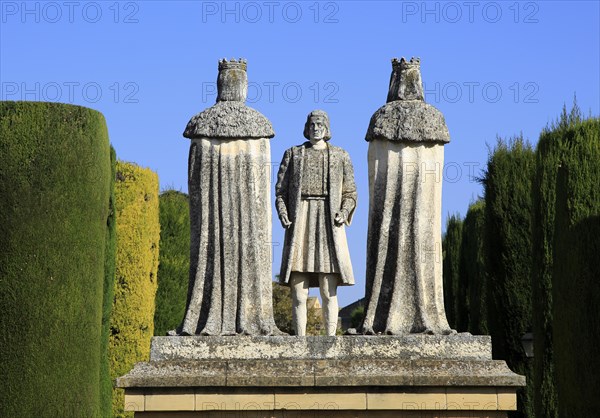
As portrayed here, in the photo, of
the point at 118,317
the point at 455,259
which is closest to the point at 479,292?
the point at 455,259

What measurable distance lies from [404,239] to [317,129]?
164 centimetres

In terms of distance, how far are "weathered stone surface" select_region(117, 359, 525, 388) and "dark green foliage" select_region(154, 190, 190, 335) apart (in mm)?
13160

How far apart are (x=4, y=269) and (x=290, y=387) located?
4.53 metres

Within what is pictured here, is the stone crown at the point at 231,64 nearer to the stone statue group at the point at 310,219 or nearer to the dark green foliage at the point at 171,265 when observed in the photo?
the stone statue group at the point at 310,219

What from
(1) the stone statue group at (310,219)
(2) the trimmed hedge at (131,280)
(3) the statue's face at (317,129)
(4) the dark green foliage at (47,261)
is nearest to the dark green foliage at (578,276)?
(1) the stone statue group at (310,219)

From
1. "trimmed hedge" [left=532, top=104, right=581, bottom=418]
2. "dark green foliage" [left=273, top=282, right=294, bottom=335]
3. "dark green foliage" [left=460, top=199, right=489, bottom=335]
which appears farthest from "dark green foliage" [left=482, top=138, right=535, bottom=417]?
"dark green foliage" [left=273, top=282, right=294, bottom=335]

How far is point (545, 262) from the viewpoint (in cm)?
1934

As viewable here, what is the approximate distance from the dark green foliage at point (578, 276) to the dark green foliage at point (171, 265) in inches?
427

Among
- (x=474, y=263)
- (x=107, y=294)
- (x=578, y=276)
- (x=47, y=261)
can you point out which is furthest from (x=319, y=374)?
(x=474, y=263)

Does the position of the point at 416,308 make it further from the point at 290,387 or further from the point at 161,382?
the point at 161,382

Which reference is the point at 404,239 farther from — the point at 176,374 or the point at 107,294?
the point at 107,294

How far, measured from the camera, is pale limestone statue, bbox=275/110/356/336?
48.4 feet

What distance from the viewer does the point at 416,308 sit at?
14469 millimetres

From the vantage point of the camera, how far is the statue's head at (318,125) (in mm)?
15016
